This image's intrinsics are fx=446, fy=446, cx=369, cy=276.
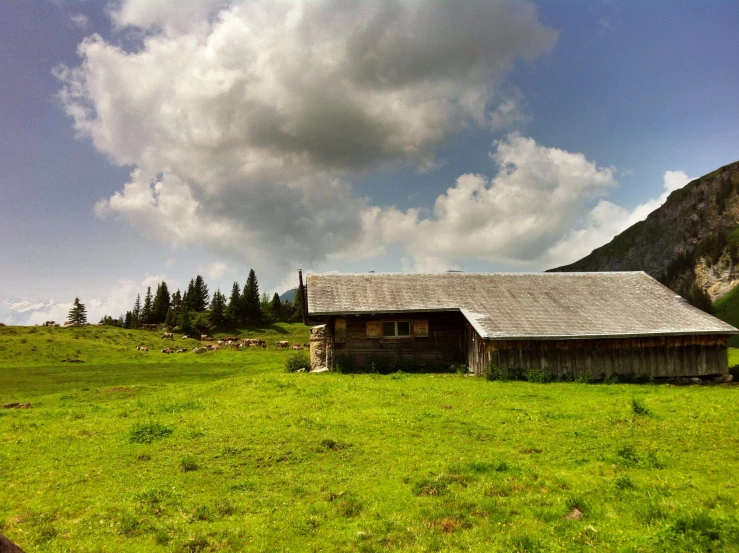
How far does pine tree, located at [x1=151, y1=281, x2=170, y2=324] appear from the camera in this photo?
10976 centimetres

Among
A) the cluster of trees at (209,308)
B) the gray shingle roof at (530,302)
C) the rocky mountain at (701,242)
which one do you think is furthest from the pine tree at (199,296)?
the rocky mountain at (701,242)

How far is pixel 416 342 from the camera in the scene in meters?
30.6

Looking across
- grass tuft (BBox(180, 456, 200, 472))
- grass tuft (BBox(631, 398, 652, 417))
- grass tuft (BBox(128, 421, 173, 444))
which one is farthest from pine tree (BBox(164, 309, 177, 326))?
grass tuft (BBox(631, 398, 652, 417))

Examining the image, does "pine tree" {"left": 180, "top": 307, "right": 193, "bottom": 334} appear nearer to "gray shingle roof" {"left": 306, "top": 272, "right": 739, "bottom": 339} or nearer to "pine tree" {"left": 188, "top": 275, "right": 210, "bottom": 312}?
"pine tree" {"left": 188, "top": 275, "right": 210, "bottom": 312}

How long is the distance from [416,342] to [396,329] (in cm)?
165

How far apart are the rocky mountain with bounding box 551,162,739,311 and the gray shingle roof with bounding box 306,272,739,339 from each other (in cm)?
11479

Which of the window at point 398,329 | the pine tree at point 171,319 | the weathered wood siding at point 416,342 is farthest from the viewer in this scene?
the pine tree at point 171,319

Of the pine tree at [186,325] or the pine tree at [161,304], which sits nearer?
the pine tree at [186,325]

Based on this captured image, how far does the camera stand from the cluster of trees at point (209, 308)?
94438 millimetres

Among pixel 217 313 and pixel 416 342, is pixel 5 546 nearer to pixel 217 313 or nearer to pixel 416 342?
pixel 416 342

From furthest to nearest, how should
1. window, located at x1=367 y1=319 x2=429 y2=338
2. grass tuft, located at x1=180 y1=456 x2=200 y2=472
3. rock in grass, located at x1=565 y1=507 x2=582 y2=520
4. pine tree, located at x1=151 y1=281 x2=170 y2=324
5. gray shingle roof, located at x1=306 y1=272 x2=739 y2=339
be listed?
pine tree, located at x1=151 y1=281 x2=170 y2=324 < window, located at x1=367 y1=319 x2=429 y2=338 < gray shingle roof, located at x1=306 y1=272 x2=739 y2=339 < grass tuft, located at x1=180 y1=456 x2=200 y2=472 < rock in grass, located at x1=565 y1=507 x2=582 y2=520

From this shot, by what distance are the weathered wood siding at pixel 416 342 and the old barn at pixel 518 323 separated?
68 millimetres


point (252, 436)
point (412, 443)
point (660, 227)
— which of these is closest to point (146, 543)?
point (252, 436)

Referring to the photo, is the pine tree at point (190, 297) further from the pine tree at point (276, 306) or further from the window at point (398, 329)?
the window at point (398, 329)
